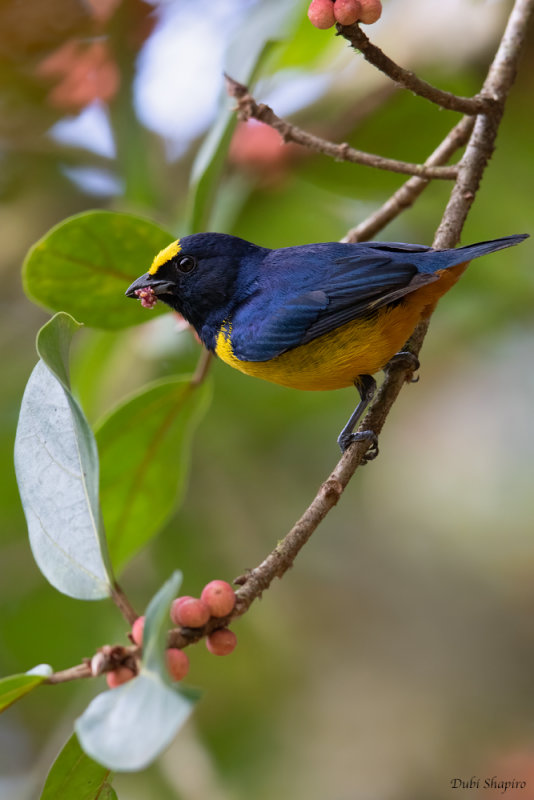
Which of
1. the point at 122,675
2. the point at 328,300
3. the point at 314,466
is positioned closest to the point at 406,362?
Answer: the point at 328,300

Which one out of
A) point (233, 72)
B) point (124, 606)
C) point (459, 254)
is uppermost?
point (233, 72)

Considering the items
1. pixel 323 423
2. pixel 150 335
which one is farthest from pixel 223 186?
pixel 323 423

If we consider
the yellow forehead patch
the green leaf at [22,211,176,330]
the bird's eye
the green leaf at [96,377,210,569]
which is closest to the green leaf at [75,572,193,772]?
the green leaf at [96,377,210,569]

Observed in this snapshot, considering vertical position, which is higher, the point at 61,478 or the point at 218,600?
the point at 61,478

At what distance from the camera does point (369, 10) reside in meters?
2.05

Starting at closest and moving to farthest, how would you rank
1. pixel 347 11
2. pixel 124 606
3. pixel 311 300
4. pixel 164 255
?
1. pixel 124 606
2. pixel 347 11
3. pixel 311 300
4. pixel 164 255

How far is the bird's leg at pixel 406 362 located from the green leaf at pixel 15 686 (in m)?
1.60

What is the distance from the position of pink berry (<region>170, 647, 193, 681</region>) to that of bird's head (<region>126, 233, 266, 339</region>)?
1.76 metres

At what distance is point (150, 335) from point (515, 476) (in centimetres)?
248

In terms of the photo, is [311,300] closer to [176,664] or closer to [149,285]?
[149,285]

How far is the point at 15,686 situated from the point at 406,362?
1663mm

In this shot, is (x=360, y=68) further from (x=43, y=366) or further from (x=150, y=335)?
(x=43, y=366)

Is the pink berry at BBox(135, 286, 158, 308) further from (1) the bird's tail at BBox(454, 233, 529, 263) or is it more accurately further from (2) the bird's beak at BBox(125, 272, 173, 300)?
(1) the bird's tail at BBox(454, 233, 529, 263)

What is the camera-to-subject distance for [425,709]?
529 centimetres
